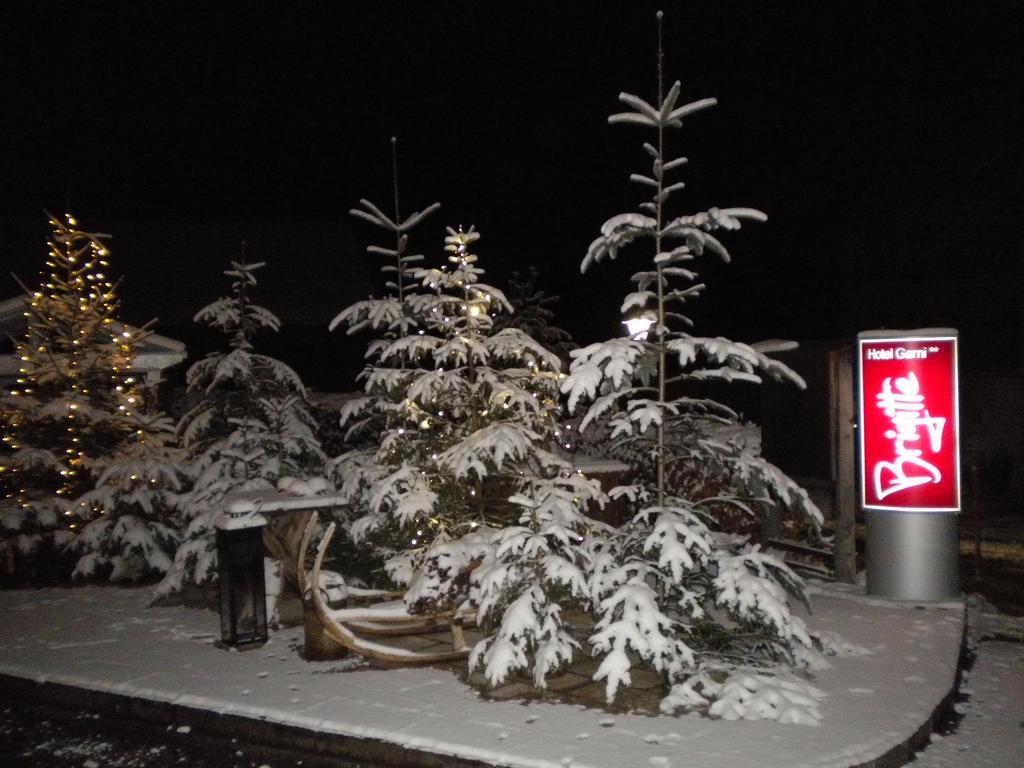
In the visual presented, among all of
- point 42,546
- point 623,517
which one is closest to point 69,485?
point 42,546

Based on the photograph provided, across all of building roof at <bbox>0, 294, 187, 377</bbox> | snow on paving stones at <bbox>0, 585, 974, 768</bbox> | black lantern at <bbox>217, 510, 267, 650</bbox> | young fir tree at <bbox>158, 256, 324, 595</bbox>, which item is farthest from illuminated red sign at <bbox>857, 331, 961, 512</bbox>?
building roof at <bbox>0, 294, 187, 377</bbox>

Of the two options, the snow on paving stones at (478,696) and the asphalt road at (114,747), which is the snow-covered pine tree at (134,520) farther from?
the asphalt road at (114,747)

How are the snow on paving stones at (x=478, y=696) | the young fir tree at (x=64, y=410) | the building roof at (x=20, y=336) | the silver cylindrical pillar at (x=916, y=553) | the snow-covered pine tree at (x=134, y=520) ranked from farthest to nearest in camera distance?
the building roof at (x=20, y=336), the young fir tree at (x=64, y=410), the snow-covered pine tree at (x=134, y=520), the silver cylindrical pillar at (x=916, y=553), the snow on paving stones at (x=478, y=696)

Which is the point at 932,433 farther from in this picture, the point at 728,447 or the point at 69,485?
the point at 69,485

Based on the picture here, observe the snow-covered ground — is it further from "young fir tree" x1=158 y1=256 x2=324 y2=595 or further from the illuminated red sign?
"young fir tree" x1=158 y1=256 x2=324 y2=595

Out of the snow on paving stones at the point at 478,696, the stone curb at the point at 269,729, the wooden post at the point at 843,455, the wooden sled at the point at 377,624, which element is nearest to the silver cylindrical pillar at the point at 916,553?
the snow on paving stones at the point at 478,696

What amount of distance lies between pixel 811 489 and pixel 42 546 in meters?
9.52

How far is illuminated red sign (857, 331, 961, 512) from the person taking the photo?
8.70 metres

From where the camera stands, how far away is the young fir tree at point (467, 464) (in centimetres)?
713

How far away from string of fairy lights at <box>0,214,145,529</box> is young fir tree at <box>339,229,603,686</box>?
4838 mm

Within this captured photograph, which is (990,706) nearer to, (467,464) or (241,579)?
(467,464)

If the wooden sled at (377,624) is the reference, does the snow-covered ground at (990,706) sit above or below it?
below

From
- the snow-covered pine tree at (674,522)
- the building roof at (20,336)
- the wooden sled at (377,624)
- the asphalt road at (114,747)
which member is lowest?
the asphalt road at (114,747)

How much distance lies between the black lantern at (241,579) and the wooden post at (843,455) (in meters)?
5.94
